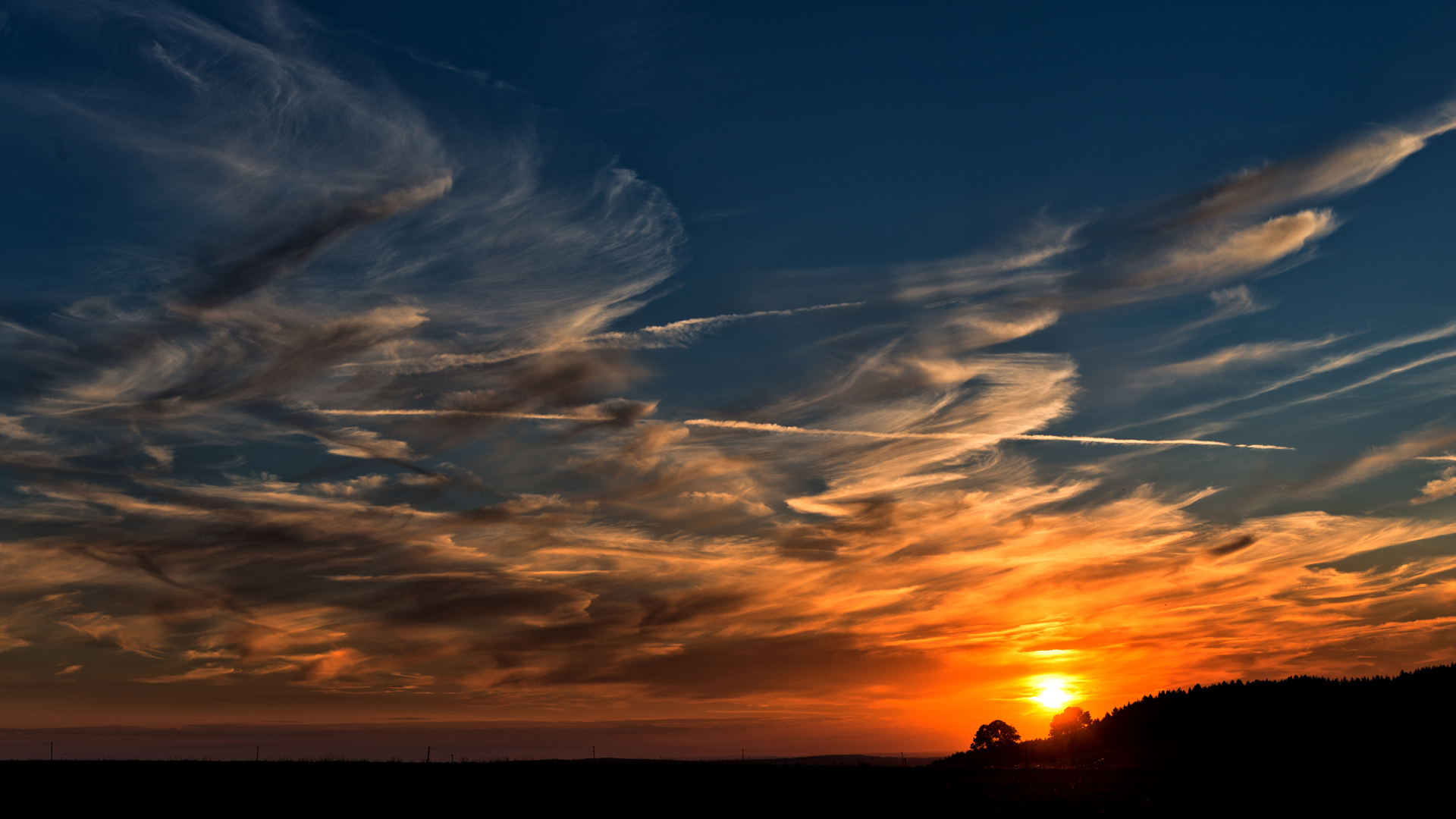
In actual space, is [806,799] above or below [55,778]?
below

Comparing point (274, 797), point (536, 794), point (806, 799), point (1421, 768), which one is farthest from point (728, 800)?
point (1421, 768)

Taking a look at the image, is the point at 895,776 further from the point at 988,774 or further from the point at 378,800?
the point at 378,800

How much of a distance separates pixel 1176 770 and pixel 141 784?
281 ft

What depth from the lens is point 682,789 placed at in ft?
205

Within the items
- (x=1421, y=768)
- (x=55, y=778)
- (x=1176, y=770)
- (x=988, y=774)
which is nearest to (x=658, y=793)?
(x=55, y=778)

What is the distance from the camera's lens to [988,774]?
291 ft

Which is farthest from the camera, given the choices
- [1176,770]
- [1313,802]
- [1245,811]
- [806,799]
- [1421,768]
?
[1176,770]

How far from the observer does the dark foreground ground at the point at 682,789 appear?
49.9 m

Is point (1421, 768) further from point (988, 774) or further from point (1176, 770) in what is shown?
point (988, 774)

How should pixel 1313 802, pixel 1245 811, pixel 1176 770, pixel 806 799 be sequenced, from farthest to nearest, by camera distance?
pixel 1176 770, pixel 806 799, pixel 1313 802, pixel 1245 811

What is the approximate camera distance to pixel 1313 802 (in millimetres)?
53156

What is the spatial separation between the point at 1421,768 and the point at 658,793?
222 ft

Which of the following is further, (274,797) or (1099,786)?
(1099,786)

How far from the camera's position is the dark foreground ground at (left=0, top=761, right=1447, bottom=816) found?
1966 inches
